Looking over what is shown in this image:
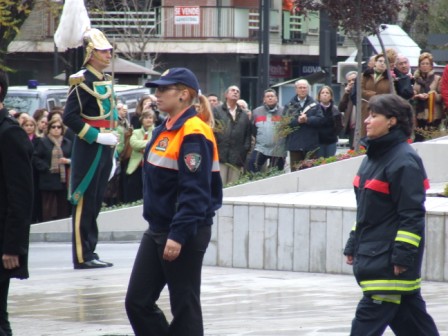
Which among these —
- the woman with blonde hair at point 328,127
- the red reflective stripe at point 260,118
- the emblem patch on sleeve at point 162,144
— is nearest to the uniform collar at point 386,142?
the emblem patch on sleeve at point 162,144

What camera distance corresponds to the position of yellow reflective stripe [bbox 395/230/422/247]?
6969 mm

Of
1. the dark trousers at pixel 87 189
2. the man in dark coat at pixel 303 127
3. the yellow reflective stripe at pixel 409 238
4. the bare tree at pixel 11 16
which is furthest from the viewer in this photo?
the bare tree at pixel 11 16

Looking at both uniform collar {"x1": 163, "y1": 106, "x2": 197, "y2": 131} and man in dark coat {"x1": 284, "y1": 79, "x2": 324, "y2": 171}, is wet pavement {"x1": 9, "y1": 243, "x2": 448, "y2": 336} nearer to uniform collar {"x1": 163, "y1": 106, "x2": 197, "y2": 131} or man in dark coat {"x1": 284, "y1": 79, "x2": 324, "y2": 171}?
uniform collar {"x1": 163, "y1": 106, "x2": 197, "y2": 131}

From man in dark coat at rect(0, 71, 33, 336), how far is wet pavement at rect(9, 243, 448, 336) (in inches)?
49.3

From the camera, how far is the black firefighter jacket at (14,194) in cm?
739

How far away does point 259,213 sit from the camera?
12.5m

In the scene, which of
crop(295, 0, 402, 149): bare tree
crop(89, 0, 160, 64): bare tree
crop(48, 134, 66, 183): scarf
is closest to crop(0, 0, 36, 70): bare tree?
crop(48, 134, 66, 183): scarf

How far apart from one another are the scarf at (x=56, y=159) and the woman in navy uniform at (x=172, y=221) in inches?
368

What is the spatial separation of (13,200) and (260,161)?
1111 cm

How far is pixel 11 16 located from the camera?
79.8 ft

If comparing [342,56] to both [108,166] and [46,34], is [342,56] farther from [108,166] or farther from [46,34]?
[108,166]

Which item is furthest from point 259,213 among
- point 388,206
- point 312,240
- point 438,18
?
point 438,18

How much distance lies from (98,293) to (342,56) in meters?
49.3

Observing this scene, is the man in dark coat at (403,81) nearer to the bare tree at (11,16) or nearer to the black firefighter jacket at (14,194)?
the bare tree at (11,16)
